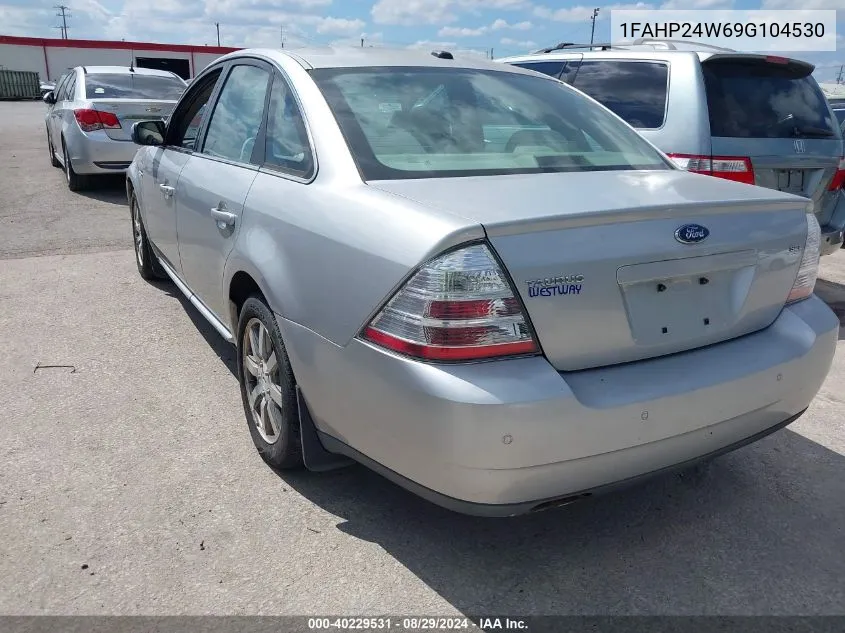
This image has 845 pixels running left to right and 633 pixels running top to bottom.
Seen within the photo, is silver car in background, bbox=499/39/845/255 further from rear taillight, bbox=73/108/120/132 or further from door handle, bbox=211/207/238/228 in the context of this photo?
rear taillight, bbox=73/108/120/132

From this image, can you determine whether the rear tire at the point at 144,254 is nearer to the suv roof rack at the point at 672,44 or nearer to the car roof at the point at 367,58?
the car roof at the point at 367,58

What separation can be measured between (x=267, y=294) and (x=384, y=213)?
706 millimetres

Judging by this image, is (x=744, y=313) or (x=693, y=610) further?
(x=744, y=313)

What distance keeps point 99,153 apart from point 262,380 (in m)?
7.19

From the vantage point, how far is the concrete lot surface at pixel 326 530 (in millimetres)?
2357

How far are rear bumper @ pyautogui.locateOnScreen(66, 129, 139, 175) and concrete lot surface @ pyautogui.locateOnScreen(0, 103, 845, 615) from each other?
5860 mm

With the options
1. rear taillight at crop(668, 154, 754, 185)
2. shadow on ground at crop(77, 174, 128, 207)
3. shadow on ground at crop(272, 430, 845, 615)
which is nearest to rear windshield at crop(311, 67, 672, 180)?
shadow on ground at crop(272, 430, 845, 615)

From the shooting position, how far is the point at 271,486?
2.97 metres

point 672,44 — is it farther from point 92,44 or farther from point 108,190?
point 92,44

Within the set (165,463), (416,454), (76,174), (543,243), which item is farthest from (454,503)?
(76,174)

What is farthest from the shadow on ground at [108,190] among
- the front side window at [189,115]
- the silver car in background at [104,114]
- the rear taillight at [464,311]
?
the rear taillight at [464,311]

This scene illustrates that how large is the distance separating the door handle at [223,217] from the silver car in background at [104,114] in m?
6.35

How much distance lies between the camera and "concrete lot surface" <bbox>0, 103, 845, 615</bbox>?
2357 mm

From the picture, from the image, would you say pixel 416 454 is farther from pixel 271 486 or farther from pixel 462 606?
pixel 271 486
